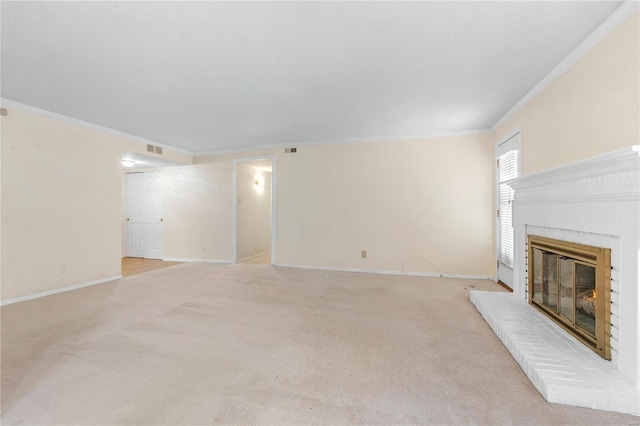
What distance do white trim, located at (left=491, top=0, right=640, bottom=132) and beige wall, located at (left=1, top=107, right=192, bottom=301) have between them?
6187 millimetres

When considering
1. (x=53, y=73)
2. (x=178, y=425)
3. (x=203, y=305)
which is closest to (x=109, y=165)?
(x=53, y=73)

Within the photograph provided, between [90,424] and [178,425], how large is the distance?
476mm

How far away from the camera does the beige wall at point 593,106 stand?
176cm

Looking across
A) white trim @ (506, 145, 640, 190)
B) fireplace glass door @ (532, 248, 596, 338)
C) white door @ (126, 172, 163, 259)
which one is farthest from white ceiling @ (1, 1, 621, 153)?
white door @ (126, 172, 163, 259)

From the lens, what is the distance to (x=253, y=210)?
257 inches

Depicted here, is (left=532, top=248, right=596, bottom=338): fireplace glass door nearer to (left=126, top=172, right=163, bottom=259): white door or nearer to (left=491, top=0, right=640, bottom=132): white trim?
(left=491, top=0, right=640, bottom=132): white trim

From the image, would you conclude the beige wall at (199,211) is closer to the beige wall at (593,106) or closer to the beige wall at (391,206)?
the beige wall at (391,206)

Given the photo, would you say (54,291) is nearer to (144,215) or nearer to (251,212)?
(144,215)


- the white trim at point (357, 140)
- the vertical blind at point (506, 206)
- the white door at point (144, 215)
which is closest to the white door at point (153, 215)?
the white door at point (144, 215)

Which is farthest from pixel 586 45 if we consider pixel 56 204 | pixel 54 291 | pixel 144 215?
pixel 144 215

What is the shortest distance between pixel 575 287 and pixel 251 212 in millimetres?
5847

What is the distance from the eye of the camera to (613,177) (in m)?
1.62

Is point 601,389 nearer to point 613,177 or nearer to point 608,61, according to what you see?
point 613,177

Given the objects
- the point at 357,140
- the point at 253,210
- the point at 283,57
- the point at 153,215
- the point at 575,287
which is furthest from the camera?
the point at 253,210
